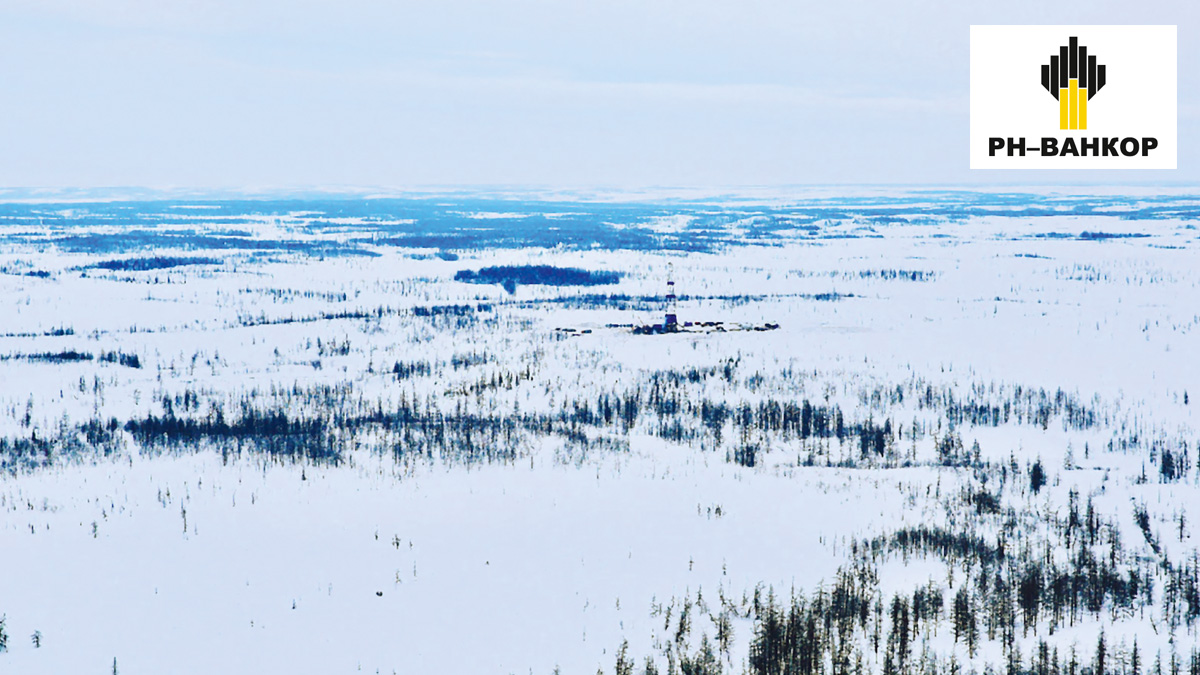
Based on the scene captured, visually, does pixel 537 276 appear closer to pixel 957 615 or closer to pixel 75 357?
pixel 75 357

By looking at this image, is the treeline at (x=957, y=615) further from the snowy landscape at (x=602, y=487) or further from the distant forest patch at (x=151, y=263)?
the distant forest patch at (x=151, y=263)

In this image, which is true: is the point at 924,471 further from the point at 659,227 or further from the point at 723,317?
the point at 659,227

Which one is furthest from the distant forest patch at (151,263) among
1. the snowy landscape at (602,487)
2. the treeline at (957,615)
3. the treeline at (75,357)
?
the treeline at (957,615)

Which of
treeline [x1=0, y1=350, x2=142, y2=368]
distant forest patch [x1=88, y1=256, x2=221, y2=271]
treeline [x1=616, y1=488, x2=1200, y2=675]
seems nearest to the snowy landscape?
treeline [x1=616, y1=488, x2=1200, y2=675]

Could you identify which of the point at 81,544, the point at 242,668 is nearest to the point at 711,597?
the point at 242,668

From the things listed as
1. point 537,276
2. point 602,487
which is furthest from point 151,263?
point 602,487
